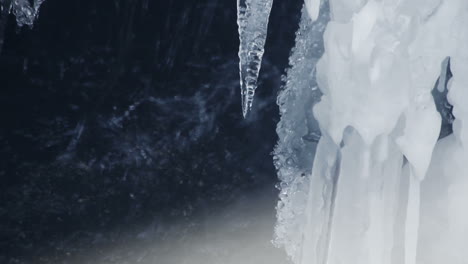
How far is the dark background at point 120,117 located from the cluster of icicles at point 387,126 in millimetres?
453

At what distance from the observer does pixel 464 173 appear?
5.70 feet

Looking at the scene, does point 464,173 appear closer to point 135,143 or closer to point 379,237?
point 379,237

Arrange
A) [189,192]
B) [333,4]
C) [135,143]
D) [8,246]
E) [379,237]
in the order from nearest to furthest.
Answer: [379,237]
[333,4]
[8,246]
[135,143]
[189,192]

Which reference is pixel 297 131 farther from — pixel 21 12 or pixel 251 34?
pixel 21 12

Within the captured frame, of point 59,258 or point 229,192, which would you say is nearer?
point 59,258

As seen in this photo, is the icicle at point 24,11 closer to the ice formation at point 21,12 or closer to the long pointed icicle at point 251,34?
the ice formation at point 21,12

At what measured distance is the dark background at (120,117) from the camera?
75.6 inches

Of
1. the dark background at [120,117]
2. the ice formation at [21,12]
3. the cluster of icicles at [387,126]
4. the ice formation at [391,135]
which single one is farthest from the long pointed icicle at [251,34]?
the ice formation at [21,12]

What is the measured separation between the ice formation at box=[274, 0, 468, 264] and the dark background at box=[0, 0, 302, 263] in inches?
20.6

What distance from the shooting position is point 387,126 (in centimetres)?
165

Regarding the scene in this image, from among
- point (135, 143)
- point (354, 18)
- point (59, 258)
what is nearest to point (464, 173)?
point (354, 18)

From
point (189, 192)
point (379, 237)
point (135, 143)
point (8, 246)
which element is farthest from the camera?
point (189, 192)

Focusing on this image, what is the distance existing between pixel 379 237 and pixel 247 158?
88 cm

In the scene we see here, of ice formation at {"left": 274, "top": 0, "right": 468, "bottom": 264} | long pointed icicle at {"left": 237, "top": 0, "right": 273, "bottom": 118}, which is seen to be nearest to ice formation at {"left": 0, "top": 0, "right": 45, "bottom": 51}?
long pointed icicle at {"left": 237, "top": 0, "right": 273, "bottom": 118}
